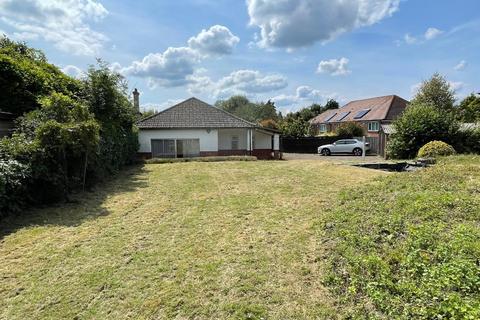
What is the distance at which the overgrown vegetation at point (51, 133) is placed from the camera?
7012 mm

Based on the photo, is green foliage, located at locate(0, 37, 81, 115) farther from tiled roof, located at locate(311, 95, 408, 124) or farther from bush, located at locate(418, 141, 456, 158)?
tiled roof, located at locate(311, 95, 408, 124)

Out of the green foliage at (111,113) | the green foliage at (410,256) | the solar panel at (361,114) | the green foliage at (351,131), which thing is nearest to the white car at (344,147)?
the green foliage at (351,131)

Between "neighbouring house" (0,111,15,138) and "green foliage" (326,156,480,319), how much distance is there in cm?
1096

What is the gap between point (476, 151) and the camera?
1572 cm

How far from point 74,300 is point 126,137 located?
47.5 feet

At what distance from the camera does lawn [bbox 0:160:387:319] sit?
11.2 ft

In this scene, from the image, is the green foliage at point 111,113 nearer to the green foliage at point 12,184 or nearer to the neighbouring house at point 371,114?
the green foliage at point 12,184

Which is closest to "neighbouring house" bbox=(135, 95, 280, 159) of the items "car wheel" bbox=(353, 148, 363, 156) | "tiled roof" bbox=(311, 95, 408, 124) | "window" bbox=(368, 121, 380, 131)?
"car wheel" bbox=(353, 148, 363, 156)

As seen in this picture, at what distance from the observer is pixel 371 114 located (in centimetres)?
3372

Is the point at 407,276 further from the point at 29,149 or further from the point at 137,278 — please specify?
the point at 29,149

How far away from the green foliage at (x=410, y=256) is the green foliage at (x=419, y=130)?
40.0 feet

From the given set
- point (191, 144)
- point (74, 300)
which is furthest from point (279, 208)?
point (191, 144)

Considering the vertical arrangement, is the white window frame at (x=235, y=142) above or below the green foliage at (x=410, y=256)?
above

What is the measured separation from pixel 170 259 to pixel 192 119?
1892 centimetres
